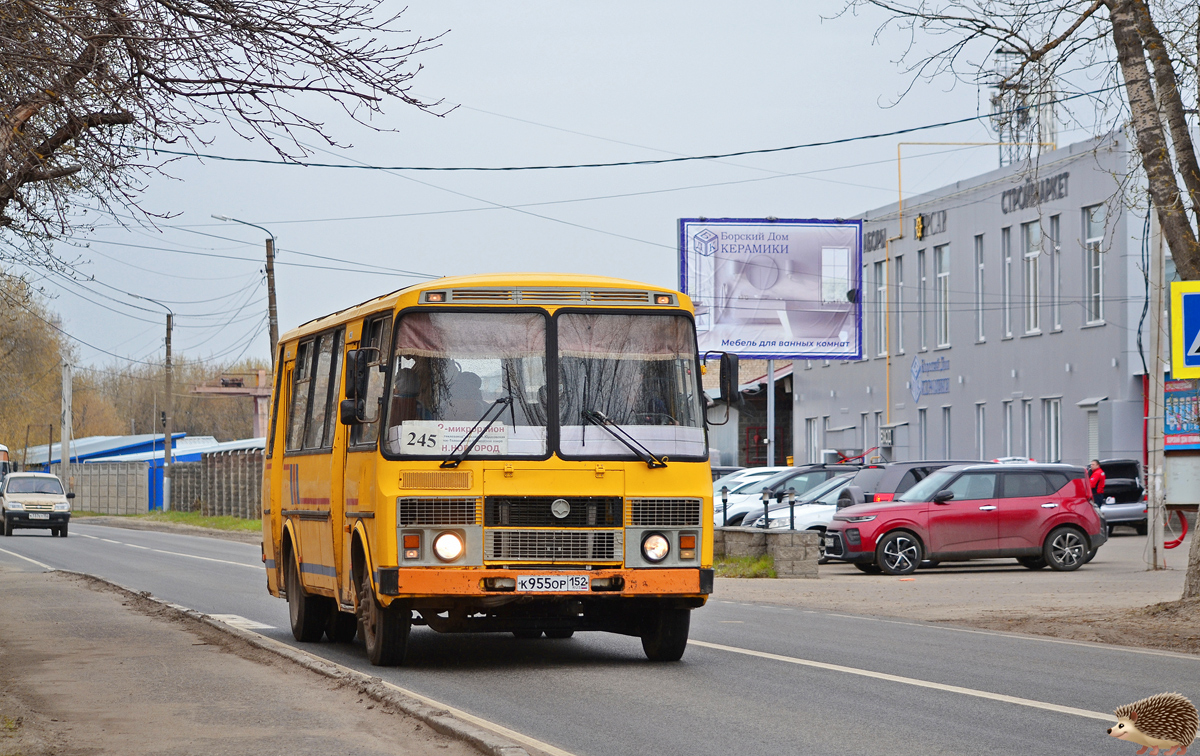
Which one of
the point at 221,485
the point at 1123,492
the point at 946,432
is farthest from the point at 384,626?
the point at 221,485

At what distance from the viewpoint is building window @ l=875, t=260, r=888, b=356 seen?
53.2 m

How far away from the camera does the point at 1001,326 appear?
4625 centimetres

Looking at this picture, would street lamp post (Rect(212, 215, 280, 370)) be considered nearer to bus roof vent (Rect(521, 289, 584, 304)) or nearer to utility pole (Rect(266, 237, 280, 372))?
utility pole (Rect(266, 237, 280, 372))

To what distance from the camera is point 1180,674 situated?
11.7 metres

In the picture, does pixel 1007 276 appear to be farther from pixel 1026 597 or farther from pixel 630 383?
pixel 630 383

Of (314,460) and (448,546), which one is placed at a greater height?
(314,460)

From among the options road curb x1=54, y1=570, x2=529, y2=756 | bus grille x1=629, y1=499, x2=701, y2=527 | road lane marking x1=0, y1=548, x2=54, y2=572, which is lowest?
road lane marking x1=0, y1=548, x2=54, y2=572

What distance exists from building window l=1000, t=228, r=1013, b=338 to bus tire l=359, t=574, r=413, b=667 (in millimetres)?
36085

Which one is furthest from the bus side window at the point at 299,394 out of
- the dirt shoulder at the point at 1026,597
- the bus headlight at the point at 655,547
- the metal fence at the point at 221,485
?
the metal fence at the point at 221,485

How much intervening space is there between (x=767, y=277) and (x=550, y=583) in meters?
29.5

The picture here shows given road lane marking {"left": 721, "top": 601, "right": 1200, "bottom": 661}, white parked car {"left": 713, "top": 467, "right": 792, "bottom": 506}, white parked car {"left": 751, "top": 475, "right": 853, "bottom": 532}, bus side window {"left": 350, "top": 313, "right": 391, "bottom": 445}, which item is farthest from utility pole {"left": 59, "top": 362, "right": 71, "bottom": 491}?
bus side window {"left": 350, "top": 313, "right": 391, "bottom": 445}

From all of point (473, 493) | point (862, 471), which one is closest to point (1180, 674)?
point (473, 493)

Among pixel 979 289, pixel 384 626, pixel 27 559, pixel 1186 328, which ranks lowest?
pixel 27 559

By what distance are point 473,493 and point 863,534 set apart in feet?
49.6
